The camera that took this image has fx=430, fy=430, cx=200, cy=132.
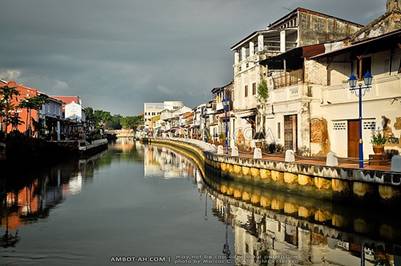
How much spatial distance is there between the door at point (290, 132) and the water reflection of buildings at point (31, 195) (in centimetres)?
1600

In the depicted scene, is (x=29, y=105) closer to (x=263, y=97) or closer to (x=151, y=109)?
(x=263, y=97)

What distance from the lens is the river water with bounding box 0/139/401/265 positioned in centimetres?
1420

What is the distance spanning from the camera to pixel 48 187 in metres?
31.9

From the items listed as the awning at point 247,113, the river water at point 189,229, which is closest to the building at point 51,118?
the awning at point 247,113

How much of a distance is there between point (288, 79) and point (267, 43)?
11.8m

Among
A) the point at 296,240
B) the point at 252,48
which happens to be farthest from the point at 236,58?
the point at 296,240

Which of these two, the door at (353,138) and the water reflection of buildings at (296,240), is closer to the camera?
the water reflection of buildings at (296,240)

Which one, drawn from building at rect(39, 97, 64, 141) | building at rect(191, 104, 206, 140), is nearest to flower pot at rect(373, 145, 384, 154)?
building at rect(39, 97, 64, 141)

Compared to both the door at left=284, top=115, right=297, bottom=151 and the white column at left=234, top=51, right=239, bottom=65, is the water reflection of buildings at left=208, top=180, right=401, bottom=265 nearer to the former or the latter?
the door at left=284, top=115, right=297, bottom=151

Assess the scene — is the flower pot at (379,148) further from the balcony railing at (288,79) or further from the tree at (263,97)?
the tree at (263,97)

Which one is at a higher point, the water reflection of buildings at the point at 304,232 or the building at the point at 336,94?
the building at the point at 336,94

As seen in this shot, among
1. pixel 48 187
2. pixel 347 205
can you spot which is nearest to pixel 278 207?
pixel 347 205

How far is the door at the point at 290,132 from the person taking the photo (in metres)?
32.0

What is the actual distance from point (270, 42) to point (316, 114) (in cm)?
1515
